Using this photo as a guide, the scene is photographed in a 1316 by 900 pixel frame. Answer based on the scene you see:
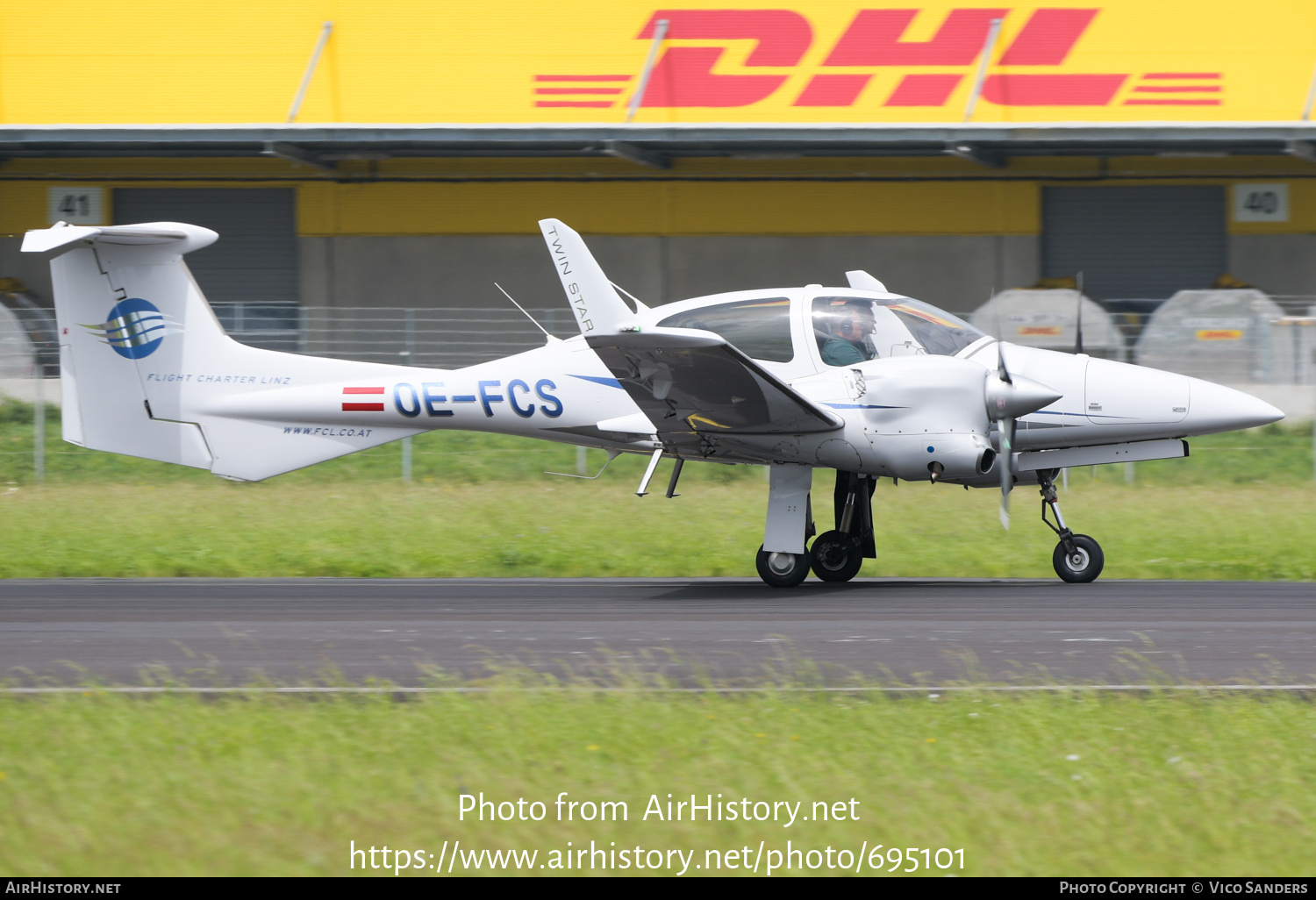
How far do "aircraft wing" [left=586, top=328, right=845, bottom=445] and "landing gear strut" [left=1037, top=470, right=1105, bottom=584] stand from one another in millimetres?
1997

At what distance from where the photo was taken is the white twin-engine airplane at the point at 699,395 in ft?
36.9

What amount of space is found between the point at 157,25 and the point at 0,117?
10.0ft

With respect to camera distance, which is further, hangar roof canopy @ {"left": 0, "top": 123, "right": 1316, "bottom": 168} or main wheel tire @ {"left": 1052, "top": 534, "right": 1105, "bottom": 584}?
hangar roof canopy @ {"left": 0, "top": 123, "right": 1316, "bottom": 168}

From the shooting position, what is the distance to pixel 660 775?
5699 millimetres

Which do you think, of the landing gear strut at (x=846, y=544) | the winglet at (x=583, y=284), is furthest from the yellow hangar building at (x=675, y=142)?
the landing gear strut at (x=846, y=544)

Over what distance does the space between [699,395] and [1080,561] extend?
11.8 feet

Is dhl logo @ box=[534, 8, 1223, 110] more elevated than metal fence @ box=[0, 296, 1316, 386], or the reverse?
dhl logo @ box=[534, 8, 1223, 110]

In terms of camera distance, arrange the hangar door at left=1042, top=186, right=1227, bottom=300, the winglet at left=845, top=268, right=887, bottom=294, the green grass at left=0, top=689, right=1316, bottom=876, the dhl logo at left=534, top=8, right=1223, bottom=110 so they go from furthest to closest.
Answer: the hangar door at left=1042, top=186, right=1227, bottom=300
the dhl logo at left=534, top=8, right=1223, bottom=110
the winglet at left=845, top=268, right=887, bottom=294
the green grass at left=0, top=689, right=1316, bottom=876

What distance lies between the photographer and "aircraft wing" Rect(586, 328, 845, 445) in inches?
410

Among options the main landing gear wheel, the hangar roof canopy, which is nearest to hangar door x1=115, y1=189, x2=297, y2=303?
the hangar roof canopy

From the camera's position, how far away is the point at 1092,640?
8.91m

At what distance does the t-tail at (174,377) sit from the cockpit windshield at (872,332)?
3719 mm

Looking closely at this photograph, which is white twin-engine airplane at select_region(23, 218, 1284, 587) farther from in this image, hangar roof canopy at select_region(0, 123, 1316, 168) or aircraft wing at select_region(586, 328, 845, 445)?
hangar roof canopy at select_region(0, 123, 1316, 168)

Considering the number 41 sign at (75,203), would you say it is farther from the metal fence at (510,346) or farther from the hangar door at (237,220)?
the metal fence at (510,346)
